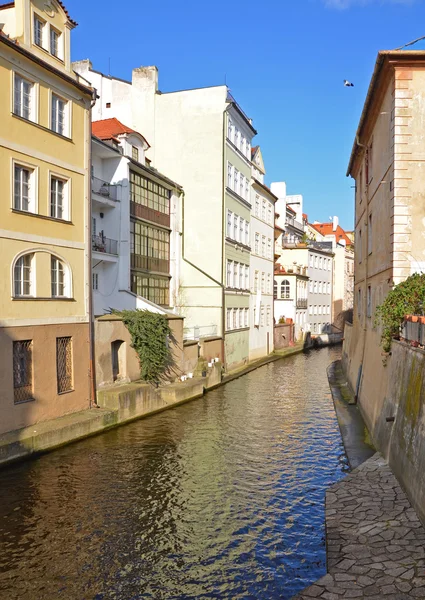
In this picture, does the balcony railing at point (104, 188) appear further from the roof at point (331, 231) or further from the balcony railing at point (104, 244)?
the roof at point (331, 231)

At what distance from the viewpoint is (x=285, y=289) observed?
189 feet

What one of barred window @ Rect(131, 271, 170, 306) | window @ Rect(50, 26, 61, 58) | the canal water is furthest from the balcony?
the canal water

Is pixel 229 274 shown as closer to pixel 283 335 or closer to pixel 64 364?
pixel 283 335

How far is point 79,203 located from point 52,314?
4.10 m

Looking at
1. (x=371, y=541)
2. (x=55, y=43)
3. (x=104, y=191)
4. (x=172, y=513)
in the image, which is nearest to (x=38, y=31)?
(x=55, y=43)

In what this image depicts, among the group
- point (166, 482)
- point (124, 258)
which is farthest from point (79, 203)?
point (166, 482)

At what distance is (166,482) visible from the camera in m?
14.1

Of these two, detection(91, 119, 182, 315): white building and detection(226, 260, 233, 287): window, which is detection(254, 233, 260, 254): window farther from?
detection(91, 119, 182, 315): white building

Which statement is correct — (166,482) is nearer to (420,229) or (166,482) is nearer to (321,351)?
(420,229)

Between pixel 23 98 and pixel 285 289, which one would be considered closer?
pixel 23 98

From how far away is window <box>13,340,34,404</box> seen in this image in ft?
52.5

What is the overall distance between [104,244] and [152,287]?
5251 mm

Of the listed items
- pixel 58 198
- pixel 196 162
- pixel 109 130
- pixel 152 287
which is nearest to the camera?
pixel 58 198

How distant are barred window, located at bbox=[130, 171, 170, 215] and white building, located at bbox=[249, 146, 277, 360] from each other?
12.0 meters
